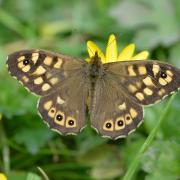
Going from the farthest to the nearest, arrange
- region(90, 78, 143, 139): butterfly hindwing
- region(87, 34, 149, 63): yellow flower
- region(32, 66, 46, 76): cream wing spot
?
region(87, 34, 149, 63): yellow flower → region(32, 66, 46, 76): cream wing spot → region(90, 78, 143, 139): butterfly hindwing

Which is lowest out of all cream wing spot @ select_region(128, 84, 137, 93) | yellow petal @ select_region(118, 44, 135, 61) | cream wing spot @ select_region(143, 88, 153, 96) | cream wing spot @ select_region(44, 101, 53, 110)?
cream wing spot @ select_region(44, 101, 53, 110)

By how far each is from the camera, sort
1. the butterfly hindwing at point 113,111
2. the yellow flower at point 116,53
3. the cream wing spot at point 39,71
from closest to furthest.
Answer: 1. the butterfly hindwing at point 113,111
2. the cream wing spot at point 39,71
3. the yellow flower at point 116,53

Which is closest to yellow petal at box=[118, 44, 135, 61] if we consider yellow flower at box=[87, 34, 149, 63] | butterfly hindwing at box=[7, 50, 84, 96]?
yellow flower at box=[87, 34, 149, 63]

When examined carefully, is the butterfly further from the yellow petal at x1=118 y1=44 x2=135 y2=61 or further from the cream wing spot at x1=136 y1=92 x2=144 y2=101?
the yellow petal at x1=118 y1=44 x2=135 y2=61

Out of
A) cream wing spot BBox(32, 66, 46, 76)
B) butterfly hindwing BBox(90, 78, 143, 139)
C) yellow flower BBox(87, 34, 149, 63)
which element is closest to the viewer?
butterfly hindwing BBox(90, 78, 143, 139)

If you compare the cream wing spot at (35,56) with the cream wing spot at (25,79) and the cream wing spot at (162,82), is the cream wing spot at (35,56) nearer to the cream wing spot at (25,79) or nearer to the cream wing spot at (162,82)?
the cream wing spot at (25,79)

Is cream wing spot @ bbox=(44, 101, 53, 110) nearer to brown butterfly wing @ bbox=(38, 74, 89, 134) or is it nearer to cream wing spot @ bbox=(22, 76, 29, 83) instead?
brown butterfly wing @ bbox=(38, 74, 89, 134)

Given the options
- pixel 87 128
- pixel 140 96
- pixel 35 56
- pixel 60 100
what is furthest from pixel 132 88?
pixel 87 128

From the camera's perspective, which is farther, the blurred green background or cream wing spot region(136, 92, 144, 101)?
the blurred green background

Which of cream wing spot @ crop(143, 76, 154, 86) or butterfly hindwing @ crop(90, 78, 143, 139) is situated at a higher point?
cream wing spot @ crop(143, 76, 154, 86)

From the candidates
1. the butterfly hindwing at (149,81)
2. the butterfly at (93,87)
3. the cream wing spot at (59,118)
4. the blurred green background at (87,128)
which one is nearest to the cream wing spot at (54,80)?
the butterfly at (93,87)
